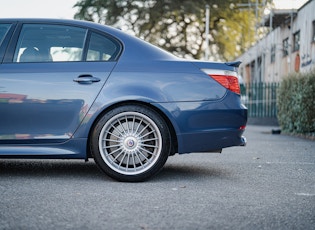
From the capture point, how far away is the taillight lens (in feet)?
18.7

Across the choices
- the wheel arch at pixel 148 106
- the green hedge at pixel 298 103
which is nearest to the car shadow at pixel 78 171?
the wheel arch at pixel 148 106

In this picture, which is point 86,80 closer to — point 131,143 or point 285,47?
point 131,143

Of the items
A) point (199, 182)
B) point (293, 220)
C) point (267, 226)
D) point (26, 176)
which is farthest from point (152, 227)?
point (26, 176)

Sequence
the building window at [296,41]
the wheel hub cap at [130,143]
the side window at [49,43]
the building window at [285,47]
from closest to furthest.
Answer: the wheel hub cap at [130,143]
the side window at [49,43]
the building window at [296,41]
the building window at [285,47]

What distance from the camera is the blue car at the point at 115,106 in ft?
18.1

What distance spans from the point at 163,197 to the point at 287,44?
73.8 feet

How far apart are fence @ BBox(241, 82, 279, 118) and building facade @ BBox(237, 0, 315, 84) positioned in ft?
2.73

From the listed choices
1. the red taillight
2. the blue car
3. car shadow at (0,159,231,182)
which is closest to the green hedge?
car shadow at (0,159,231,182)

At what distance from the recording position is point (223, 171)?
6.57 metres

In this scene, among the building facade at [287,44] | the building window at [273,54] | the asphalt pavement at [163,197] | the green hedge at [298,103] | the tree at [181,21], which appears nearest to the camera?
the asphalt pavement at [163,197]

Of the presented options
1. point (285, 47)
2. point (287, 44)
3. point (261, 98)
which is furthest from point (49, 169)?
point (261, 98)

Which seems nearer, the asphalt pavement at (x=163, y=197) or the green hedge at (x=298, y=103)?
the asphalt pavement at (x=163, y=197)

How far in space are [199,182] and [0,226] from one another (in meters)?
2.47

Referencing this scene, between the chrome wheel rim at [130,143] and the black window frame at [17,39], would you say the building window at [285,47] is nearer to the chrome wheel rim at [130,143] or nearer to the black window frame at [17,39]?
the black window frame at [17,39]
